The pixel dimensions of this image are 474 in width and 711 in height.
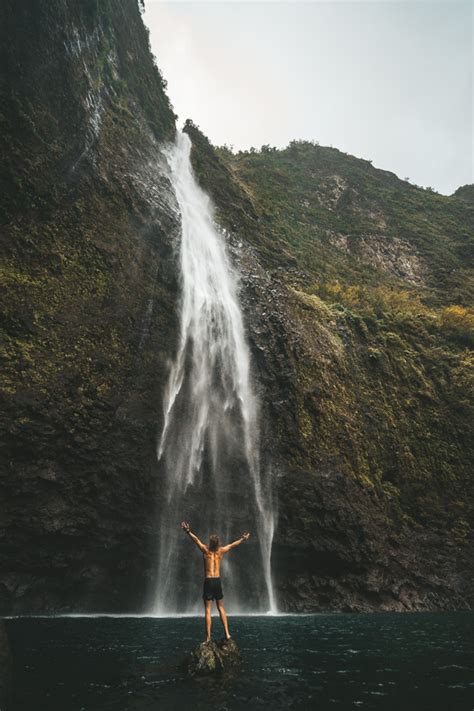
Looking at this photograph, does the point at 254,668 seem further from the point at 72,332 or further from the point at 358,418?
the point at 358,418

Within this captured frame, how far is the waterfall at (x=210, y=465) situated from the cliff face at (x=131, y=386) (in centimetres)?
66

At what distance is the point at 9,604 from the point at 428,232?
48437 millimetres

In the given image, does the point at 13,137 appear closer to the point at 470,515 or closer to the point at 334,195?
the point at 470,515

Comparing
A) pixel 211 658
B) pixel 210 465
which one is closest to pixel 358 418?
pixel 210 465

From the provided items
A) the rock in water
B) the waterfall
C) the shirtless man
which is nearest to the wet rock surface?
the rock in water

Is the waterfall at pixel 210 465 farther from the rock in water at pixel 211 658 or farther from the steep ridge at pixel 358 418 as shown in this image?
the rock in water at pixel 211 658

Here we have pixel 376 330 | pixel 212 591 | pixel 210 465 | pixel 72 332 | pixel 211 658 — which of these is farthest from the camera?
pixel 376 330

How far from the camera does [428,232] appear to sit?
4888cm

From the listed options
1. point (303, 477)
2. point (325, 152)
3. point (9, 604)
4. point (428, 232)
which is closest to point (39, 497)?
point (9, 604)

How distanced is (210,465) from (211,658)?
11.2 meters

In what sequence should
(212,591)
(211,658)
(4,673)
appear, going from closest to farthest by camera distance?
(4,673) < (211,658) < (212,591)

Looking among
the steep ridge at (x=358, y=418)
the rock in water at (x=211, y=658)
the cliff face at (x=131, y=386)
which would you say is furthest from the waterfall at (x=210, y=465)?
the rock in water at (x=211, y=658)

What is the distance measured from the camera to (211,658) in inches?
274

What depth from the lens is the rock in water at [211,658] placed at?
6781 millimetres
